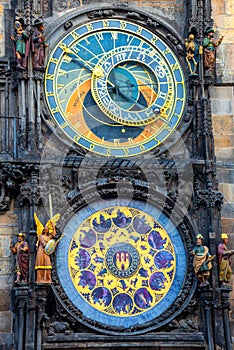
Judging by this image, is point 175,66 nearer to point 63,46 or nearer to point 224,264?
point 63,46

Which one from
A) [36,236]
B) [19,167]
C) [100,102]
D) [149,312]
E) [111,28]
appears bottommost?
[149,312]

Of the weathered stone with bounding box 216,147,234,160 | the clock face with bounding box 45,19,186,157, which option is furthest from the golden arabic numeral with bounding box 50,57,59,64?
the weathered stone with bounding box 216,147,234,160

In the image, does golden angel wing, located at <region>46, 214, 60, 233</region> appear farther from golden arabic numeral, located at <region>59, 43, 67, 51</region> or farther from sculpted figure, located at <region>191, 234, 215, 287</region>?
golden arabic numeral, located at <region>59, 43, 67, 51</region>

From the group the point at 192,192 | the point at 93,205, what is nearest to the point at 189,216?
the point at 192,192

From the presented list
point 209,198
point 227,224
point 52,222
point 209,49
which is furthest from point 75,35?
point 227,224

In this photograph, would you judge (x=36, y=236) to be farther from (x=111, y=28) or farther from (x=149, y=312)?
(x=111, y=28)

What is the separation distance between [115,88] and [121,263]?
2.43 m

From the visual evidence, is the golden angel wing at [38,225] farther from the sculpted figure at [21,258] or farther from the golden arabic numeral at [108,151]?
the golden arabic numeral at [108,151]

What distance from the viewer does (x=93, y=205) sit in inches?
582

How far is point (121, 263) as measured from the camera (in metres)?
14.6

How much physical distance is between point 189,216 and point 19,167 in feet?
7.42

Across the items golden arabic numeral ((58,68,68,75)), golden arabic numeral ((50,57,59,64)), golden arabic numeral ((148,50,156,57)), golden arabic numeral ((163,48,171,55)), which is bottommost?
golden arabic numeral ((58,68,68,75))

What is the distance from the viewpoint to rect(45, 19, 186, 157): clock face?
50.0 ft

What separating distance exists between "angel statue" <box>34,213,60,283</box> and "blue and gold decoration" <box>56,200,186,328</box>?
278mm
